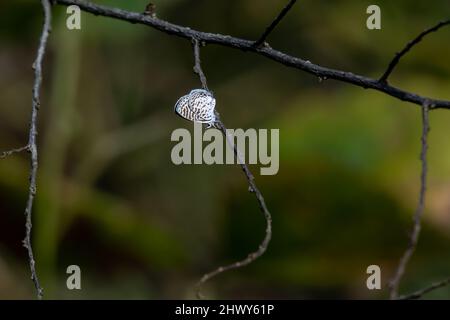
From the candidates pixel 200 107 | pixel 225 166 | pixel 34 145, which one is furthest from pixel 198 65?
pixel 225 166

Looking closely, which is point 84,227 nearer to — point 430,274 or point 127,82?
point 127,82

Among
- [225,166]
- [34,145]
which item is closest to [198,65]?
[34,145]

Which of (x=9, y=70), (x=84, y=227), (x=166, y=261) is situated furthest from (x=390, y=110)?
(x=9, y=70)

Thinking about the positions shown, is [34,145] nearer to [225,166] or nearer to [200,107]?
[200,107]

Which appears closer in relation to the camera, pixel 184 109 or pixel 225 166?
pixel 184 109

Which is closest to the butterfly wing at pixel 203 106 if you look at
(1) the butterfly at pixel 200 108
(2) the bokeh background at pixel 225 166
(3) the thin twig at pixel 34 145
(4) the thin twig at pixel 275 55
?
(1) the butterfly at pixel 200 108

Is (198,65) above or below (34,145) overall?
above

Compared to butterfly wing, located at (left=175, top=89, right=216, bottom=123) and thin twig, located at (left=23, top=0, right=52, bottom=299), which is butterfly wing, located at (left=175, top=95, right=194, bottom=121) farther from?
thin twig, located at (left=23, top=0, right=52, bottom=299)

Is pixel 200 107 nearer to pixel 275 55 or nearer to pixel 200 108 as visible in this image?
pixel 200 108

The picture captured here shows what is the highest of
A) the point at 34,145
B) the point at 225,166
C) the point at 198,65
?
the point at 225,166
